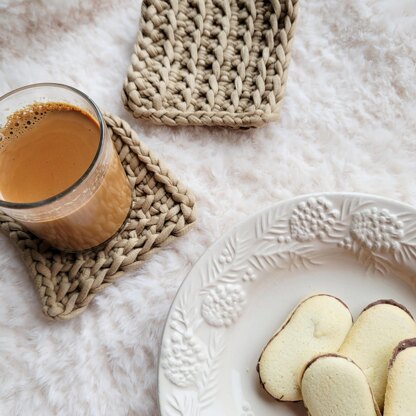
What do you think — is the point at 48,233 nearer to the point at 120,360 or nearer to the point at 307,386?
the point at 120,360

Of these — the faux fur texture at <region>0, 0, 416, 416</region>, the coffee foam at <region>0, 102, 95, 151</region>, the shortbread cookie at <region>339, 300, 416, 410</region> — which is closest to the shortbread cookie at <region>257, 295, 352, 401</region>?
the shortbread cookie at <region>339, 300, 416, 410</region>

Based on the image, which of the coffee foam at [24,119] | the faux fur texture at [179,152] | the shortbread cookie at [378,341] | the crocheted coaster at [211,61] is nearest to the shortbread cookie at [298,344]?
the shortbread cookie at [378,341]

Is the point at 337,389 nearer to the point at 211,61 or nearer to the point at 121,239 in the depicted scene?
the point at 121,239

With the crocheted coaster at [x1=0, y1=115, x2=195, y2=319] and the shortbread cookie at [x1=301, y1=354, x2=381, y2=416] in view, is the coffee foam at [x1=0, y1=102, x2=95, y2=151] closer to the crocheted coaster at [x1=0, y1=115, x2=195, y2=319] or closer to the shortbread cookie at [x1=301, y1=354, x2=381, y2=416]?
the crocheted coaster at [x1=0, y1=115, x2=195, y2=319]

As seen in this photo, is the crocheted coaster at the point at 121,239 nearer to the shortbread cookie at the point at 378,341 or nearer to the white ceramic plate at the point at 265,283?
the white ceramic plate at the point at 265,283

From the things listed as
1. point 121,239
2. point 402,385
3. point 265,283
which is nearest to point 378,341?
point 402,385
